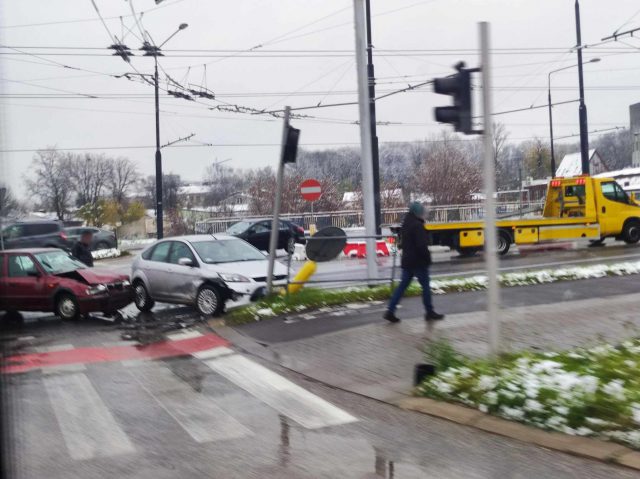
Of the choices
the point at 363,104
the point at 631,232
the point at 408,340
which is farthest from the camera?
the point at 631,232

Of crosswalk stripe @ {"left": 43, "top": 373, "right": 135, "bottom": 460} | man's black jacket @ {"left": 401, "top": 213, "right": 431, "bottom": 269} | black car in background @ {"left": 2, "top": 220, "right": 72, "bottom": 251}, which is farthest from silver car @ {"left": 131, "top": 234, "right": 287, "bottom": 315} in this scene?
black car in background @ {"left": 2, "top": 220, "right": 72, "bottom": 251}

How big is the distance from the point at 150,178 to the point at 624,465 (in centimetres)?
5495

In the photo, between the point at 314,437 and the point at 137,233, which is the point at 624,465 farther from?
the point at 137,233

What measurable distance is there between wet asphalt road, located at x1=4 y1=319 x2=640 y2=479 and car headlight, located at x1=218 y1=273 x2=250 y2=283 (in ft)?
14.7

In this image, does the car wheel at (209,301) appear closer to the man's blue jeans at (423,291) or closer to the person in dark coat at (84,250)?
the man's blue jeans at (423,291)

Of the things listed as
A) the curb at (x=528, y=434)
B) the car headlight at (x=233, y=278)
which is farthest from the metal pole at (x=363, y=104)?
the curb at (x=528, y=434)

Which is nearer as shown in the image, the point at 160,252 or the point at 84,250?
the point at 160,252

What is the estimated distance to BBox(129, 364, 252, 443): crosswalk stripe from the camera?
6094 millimetres

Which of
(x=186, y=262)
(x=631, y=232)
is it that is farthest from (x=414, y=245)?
(x=631, y=232)

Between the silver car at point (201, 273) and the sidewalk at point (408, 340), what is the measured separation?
1.70m

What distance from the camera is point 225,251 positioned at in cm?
1388

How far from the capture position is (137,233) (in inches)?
2101

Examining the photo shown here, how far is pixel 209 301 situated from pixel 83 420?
6.22 meters

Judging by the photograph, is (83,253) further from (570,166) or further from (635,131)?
(635,131)
